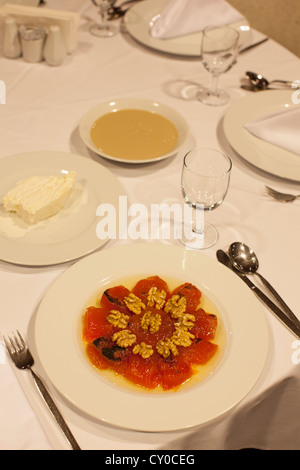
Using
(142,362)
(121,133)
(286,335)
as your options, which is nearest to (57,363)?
(142,362)

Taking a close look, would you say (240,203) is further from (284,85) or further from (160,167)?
(284,85)

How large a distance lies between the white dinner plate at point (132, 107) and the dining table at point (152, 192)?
0.10 ft

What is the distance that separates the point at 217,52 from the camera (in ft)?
5.19

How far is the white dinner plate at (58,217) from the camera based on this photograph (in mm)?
1077

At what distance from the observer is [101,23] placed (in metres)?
1.91

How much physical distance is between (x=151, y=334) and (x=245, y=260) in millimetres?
307

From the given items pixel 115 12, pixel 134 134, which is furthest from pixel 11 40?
pixel 134 134

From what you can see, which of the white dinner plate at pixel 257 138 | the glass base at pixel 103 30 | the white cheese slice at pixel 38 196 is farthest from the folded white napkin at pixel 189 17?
the white cheese slice at pixel 38 196

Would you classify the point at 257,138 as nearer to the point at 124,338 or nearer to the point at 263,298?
the point at 263,298

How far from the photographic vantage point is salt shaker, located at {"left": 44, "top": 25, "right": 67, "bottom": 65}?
1.65m

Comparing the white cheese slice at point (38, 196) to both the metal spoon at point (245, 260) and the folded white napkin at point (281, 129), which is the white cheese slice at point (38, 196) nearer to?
the metal spoon at point (245, 260)
